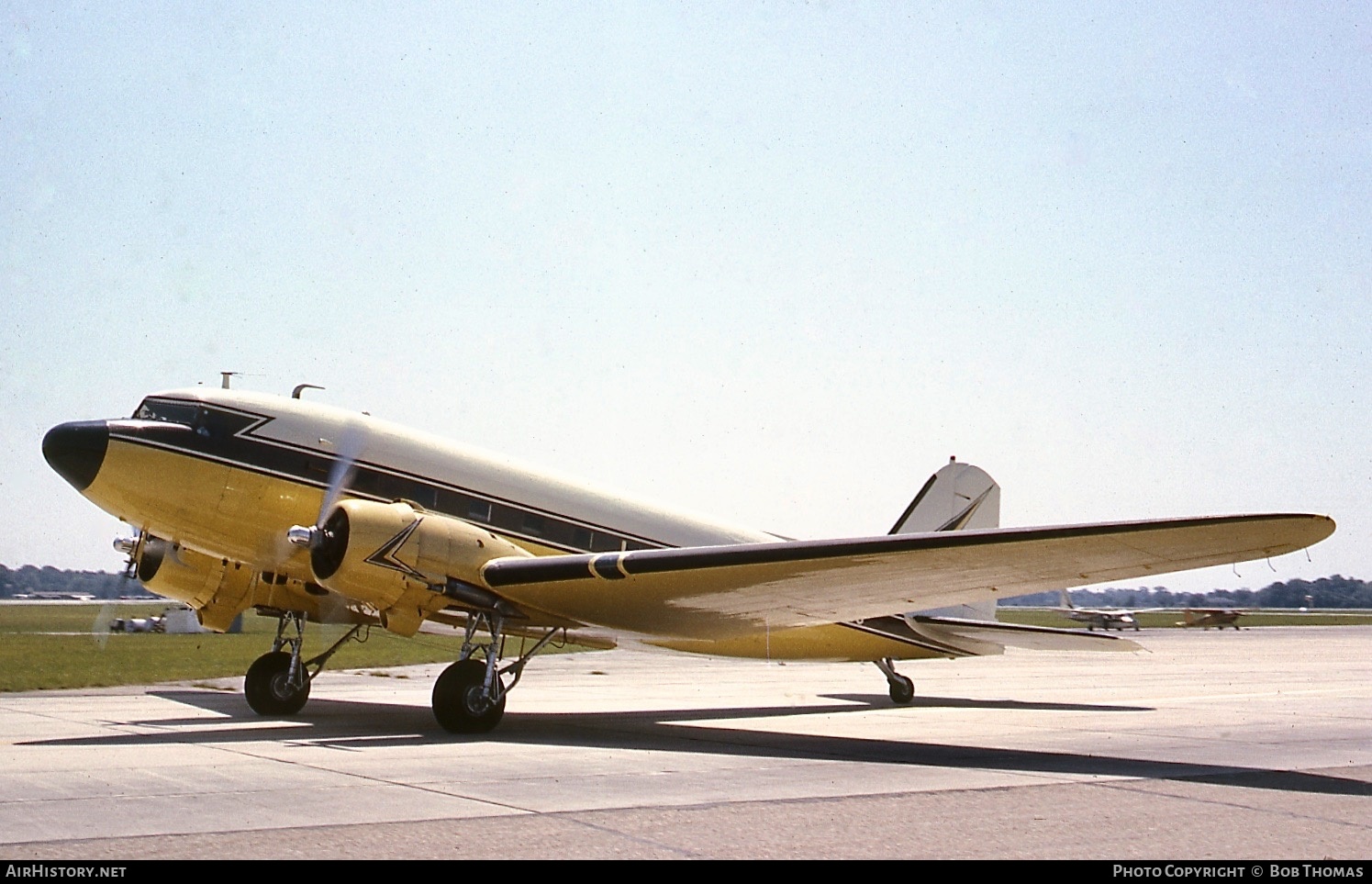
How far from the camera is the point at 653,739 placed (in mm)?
14969

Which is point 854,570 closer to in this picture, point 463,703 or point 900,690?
point 463,703

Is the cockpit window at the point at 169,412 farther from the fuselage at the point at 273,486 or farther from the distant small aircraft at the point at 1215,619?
the distant small aircraft at the point at 1215,619

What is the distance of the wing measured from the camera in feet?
37.4

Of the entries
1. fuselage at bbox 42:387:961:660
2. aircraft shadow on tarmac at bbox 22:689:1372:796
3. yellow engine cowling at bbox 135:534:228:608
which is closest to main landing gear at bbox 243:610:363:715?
aircraft shadow on tarmac at bbox 22:689:1372:796

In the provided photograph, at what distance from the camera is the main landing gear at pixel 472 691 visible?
14969 mm

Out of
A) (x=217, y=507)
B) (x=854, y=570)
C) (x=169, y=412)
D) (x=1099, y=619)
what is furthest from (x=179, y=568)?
(x=1099, y=619)

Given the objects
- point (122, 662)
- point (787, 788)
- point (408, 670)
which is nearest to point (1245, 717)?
point (787, 788)

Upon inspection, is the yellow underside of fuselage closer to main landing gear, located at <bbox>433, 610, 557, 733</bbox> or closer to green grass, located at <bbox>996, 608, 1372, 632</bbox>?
main landing gear, located at <bbox>433, 610, 557, 733</bbox>

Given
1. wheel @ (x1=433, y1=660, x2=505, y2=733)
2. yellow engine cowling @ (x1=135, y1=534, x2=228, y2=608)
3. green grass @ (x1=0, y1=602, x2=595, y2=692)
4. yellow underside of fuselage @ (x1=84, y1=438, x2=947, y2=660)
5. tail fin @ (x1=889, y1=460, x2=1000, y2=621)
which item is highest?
tail fin @ (x1=889, y1=460, x2=1000, y2=621)

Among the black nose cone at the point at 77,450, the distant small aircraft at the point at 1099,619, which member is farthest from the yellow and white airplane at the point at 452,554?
the distant small aircraft at the point at 1099,619

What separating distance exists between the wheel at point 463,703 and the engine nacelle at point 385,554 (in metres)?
1.09

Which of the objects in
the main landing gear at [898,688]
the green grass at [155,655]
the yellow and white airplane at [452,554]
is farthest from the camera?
the green grass at [155,655]

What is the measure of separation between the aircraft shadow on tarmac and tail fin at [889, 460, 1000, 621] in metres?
3.32
